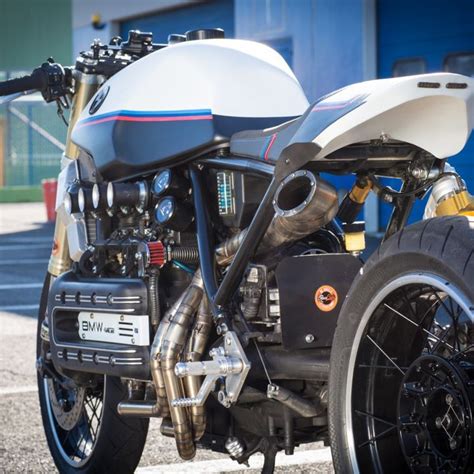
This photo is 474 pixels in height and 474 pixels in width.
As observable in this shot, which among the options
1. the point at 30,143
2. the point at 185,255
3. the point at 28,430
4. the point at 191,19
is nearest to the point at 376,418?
the point at 185,255

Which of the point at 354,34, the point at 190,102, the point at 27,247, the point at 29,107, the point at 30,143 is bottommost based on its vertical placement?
the point at 27,247

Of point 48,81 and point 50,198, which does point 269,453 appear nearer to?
point 48,81

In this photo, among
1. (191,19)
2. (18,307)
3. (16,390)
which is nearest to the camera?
(16,390)

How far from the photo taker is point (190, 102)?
3914 mm

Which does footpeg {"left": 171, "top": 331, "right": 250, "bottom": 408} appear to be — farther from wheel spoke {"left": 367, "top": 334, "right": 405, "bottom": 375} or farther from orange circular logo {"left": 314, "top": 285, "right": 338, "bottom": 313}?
wheel spoke {"left": 367, "top": 334, "right": 405, "bottom": 375}

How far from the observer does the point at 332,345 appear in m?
3.19

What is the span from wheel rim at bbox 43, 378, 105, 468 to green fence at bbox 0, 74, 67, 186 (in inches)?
864

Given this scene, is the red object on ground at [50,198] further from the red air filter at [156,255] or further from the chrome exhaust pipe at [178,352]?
the chrome exhaust pipe at [178,352]

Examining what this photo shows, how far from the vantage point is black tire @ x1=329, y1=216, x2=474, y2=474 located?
2.92 metres

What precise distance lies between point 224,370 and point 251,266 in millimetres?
306

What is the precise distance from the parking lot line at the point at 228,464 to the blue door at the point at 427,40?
8477 mm

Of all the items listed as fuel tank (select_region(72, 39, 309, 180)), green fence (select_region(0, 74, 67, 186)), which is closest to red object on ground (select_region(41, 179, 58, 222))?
green fence (select_region(0, 74, 67, 186))

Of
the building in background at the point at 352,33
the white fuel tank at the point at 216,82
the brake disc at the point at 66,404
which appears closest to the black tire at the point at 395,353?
the white fuel tank at the point at 216,82

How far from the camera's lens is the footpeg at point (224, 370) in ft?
11.3
